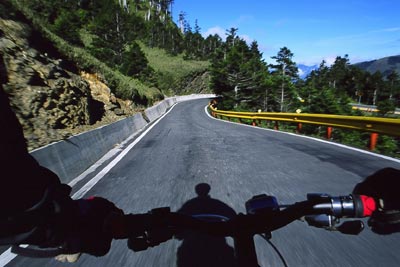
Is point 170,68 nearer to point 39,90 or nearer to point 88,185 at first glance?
point 39,90

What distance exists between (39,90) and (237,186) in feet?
28.4

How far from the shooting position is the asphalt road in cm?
281

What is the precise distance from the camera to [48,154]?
5156 millimetres

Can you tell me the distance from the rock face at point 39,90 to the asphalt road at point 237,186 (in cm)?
315

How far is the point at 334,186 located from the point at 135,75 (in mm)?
55216

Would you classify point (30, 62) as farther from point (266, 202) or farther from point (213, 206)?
point (266, 202)

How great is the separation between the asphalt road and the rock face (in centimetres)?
315

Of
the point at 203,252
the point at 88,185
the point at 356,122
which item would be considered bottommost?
the point at 88,185

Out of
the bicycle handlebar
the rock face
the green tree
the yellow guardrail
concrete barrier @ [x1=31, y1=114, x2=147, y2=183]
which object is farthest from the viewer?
the green tree

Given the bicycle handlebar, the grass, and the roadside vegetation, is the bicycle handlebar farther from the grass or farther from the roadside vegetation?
the grass

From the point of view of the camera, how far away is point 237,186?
4.96 m

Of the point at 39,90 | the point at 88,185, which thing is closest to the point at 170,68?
the point at 39,90

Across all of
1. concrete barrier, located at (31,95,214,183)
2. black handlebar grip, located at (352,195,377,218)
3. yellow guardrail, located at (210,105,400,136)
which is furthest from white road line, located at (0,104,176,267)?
yellow guardrail, located at (210,105,400,136)

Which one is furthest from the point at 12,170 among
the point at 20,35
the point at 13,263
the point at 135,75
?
the point at 135,75
